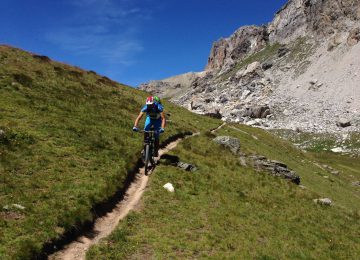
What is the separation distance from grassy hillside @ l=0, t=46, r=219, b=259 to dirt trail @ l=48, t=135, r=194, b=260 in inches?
23.3

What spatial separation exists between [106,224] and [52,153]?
6.48 metres

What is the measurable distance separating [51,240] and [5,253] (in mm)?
1716

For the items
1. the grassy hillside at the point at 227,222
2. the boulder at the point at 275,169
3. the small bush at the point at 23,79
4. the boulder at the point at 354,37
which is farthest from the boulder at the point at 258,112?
the grassy hillside at the point at 227,222

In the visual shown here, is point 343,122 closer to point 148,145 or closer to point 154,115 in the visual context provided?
point 154,115

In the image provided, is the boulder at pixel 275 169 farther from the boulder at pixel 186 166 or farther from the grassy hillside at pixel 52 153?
the grassy hillside at pixel 52 153

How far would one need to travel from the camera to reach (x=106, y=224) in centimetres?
1581

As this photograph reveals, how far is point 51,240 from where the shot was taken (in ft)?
42.2

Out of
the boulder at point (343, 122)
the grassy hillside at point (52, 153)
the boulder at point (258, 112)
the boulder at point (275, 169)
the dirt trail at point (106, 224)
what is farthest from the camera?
the boulder at point (258, 112)

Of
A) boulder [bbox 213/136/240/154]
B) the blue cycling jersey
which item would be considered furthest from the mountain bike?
boulder [bbox 213/136/240/154]

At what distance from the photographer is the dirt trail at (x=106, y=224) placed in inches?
508

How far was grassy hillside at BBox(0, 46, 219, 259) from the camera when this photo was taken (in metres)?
13.6

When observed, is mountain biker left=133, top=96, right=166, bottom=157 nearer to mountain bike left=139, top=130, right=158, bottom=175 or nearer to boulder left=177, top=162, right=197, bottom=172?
mountain bike left=139, top=130, right=158, bottom=175

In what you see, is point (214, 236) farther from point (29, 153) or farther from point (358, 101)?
point (358, 101)

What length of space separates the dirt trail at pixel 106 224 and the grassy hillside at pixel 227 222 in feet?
1.39
